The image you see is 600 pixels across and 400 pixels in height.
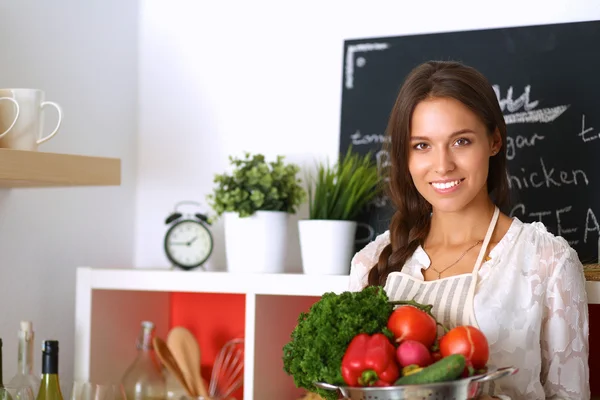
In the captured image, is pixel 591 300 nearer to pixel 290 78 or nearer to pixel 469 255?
pixel 469 255

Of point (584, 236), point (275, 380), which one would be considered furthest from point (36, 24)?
point (584, 236)

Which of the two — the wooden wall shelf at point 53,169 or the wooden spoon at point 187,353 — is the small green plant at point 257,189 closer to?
the wooden wall shelf at point 53,169

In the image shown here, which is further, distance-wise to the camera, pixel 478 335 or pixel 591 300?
pixel 591 300

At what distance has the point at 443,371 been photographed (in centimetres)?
117

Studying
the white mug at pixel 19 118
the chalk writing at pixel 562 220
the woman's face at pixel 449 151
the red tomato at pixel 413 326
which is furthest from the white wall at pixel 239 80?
the red tomato at pixel 413 326

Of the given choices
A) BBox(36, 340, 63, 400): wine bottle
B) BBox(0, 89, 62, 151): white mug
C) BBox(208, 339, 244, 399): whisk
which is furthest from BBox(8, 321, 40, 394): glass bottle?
BBox(208, 339, 244, 399): whisk

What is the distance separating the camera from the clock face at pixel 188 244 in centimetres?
216

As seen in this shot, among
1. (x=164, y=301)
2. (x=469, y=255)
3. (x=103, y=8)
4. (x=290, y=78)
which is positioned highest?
(x=103, y=8)

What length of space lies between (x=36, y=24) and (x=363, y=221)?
940 millimetres

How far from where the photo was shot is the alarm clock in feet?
7.08

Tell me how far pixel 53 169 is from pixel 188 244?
0.51 m

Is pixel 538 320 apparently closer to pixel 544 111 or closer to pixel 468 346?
pixel 468 346

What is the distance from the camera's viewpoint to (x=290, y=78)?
2277 millimetres

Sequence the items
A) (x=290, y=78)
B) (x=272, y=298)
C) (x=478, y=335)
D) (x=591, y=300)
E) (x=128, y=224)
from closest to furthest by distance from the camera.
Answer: (x=478, y=335) → (x=591, y=300) → (x=272, y=298) → (x=290, y=78) → (x=128, y=224)
